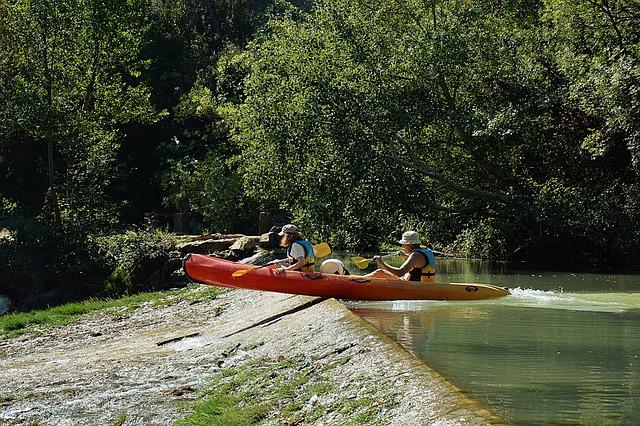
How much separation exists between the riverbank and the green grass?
167cm

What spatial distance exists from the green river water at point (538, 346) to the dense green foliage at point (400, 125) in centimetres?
466

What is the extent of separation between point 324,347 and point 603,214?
13.7m

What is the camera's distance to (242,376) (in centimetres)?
1020

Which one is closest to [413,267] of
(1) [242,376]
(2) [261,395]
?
(1) [242,376]

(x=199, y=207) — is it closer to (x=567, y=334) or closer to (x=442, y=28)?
(x=442, y=28)

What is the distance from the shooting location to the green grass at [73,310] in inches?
687

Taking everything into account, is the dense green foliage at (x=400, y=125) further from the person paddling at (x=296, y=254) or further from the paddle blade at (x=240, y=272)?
the paddle blade at (x=240, y=272)

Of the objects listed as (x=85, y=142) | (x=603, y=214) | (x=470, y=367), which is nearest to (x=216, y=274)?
(x=470, y=367)

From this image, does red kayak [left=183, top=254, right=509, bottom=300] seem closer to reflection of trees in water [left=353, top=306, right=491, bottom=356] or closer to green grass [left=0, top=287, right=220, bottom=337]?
reflection of trees in water [left=353, top=306, right=491, bottom=356]

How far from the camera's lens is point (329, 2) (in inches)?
937

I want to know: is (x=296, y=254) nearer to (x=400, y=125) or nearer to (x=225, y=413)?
(x=225, y=413)

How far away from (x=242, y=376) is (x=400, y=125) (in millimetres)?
13261

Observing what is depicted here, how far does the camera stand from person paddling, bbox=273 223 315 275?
1559cm

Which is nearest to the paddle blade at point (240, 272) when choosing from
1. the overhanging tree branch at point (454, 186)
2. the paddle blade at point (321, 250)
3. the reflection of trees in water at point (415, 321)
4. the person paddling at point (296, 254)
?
the person paddling at point (296, 254)
